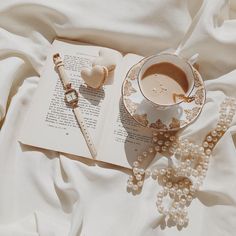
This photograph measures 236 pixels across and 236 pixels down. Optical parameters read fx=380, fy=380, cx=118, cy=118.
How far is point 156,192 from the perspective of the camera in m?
0.83

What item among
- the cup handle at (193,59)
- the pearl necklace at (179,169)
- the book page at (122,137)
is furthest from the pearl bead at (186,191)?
the cup handle at (193,59)

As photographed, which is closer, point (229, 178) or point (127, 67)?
point (229, 178)

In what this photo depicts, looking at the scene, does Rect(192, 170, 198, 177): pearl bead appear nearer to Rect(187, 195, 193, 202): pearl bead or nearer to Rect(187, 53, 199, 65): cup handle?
Rect(187, 195, 193, 202): pearl bead

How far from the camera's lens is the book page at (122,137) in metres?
0.85

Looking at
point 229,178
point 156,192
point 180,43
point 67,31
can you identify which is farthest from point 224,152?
point 67,31

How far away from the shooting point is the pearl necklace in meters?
0.82

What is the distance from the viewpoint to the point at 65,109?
2.87ft

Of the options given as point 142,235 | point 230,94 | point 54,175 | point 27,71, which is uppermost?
point 27,71

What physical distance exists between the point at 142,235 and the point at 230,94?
14.8 inches

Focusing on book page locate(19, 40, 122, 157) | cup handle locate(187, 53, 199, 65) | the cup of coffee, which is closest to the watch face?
book page locate(19, 40, 122, 157)

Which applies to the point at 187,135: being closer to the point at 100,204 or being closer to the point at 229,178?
the point at 229,178

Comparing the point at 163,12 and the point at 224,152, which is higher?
the point at 163,12

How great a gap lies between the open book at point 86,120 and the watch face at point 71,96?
0.6 inches

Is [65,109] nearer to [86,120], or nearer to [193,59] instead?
[86,120]
